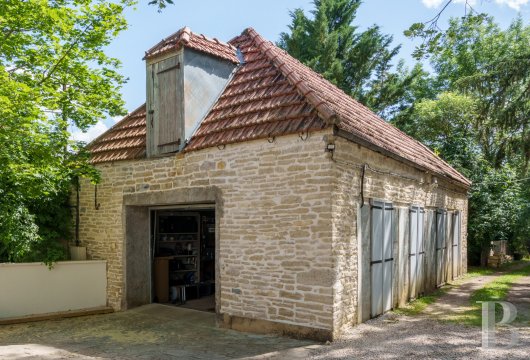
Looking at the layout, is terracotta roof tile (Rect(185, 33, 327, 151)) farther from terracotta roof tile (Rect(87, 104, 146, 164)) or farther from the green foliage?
the green foliage

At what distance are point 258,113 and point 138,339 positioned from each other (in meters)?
4.45

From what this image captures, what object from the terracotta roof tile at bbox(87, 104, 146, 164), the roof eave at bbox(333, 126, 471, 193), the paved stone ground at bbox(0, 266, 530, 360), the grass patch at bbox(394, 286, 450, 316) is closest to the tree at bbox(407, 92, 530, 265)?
the roof eave at bbox(333, 126, 471, 193)

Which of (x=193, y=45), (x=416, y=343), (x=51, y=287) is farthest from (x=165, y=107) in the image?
(x=416, y=343)

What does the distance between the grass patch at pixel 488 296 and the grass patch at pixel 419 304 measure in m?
0.75

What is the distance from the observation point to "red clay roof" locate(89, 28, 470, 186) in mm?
7199

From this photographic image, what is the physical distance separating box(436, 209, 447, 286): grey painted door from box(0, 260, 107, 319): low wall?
852cm

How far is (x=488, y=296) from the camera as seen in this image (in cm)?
1068

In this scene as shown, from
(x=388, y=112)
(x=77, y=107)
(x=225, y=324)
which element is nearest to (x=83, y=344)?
(x=225, y=324)

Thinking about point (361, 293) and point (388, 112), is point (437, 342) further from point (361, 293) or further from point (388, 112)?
point (388, 112)

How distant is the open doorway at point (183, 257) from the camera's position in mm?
10625

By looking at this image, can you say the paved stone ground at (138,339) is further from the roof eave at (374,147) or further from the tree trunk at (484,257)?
the tree trunk at (484,257)

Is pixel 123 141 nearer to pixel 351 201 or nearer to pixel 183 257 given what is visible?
pixel 183 257

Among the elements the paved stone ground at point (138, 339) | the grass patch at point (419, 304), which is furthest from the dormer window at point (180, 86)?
the grass patch at point (419, 304)

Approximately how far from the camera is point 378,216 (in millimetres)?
8438
